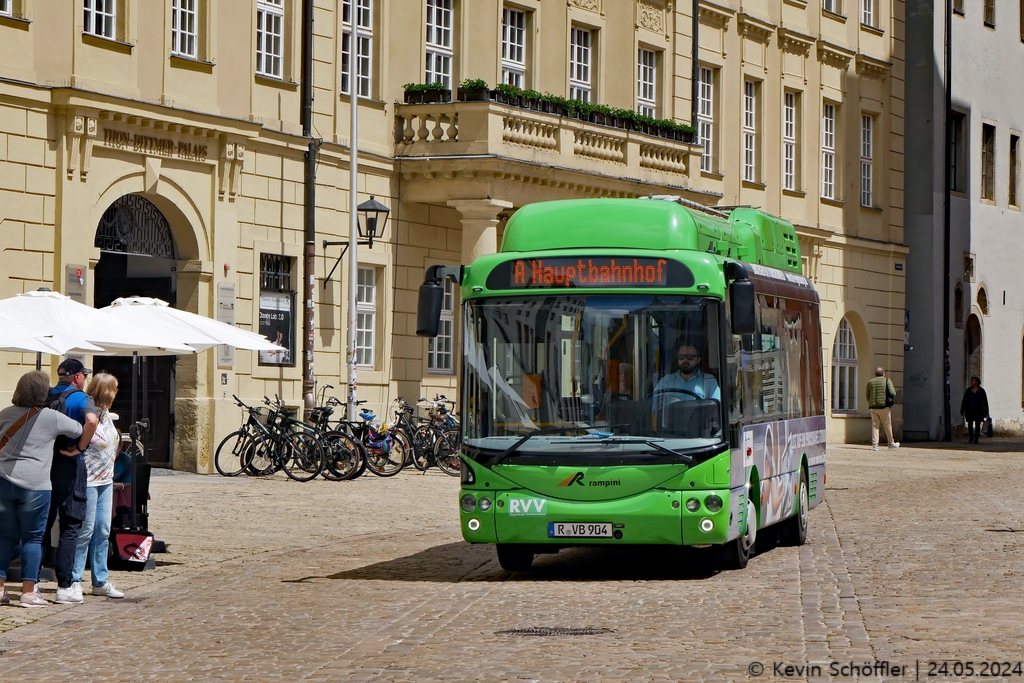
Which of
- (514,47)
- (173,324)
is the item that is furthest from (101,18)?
(514,47)

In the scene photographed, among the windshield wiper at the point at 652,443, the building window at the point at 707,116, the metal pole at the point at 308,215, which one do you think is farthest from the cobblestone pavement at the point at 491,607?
the building window at the point at 707,116

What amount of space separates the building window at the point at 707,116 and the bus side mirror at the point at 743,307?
83.6 ft

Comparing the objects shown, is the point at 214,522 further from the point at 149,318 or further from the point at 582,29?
the point at 582,29

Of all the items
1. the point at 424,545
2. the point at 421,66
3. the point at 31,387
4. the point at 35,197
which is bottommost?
the point at 424,545

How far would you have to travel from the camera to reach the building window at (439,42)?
104 ft

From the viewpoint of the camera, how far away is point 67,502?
13.0m

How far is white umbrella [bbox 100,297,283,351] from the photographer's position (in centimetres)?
Result: 1573

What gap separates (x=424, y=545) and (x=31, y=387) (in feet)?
19.2

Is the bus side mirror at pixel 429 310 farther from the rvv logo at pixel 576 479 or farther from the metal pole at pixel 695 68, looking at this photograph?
the metal pole at pixel 695 68

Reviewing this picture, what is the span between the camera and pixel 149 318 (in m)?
15.9

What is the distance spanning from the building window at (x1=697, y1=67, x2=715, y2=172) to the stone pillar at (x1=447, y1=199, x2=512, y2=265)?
399 inches

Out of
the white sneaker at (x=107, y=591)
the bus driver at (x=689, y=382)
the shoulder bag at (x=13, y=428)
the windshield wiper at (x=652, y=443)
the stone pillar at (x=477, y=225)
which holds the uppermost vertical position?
the stone pillar at (x=477, y=225)

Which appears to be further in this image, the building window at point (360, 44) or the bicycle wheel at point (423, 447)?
the building window at point (360, 44)

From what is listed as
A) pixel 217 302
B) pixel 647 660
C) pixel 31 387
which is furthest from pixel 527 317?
pixel 217 302
